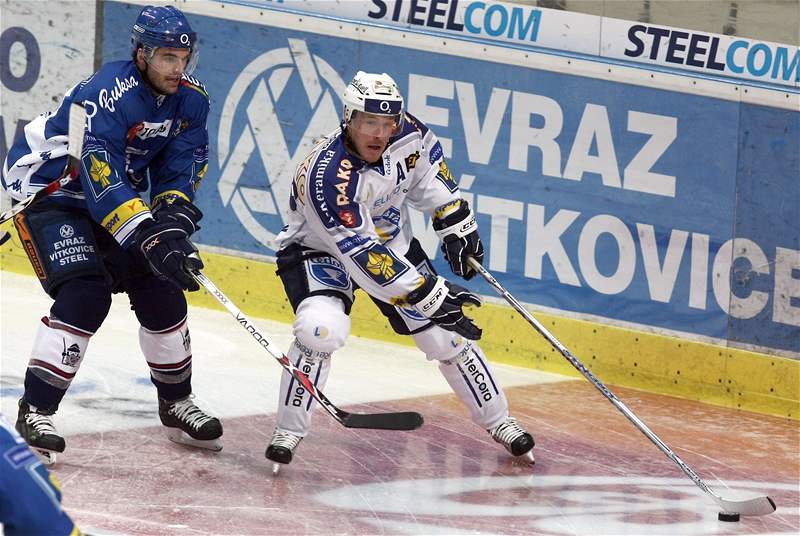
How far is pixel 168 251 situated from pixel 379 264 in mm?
616

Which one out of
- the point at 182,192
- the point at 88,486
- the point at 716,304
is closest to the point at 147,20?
the point at 182,192

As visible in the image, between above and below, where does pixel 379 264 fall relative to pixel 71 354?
above

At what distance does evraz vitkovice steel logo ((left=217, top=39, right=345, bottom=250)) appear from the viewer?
21.5 ft

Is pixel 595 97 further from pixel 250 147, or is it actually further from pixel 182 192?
pixel 182 192

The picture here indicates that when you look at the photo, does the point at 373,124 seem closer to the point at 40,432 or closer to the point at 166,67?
the point at 166,67

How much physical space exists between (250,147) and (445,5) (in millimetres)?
1038

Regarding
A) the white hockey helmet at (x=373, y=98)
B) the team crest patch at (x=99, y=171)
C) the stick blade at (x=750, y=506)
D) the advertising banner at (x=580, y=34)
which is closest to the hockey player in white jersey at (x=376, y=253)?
the white hockey helmet at (x=373, y=98)

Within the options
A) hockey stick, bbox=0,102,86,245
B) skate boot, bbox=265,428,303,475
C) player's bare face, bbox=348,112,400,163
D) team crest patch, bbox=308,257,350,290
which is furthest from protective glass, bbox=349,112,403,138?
skate boot, bbox=265,428,303,475

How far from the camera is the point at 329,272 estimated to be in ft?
15.5

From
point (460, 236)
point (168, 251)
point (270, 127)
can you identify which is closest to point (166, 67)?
point (168, 251)

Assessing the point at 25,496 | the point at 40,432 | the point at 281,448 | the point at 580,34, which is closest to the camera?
the point at 25,496

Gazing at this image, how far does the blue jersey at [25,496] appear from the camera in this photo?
2.33m

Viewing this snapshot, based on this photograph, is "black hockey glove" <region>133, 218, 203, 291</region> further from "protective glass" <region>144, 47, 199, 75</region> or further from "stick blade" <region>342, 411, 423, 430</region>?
"stick blade" <region>342, 411, 423, 430</region>

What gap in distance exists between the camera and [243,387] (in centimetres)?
566
